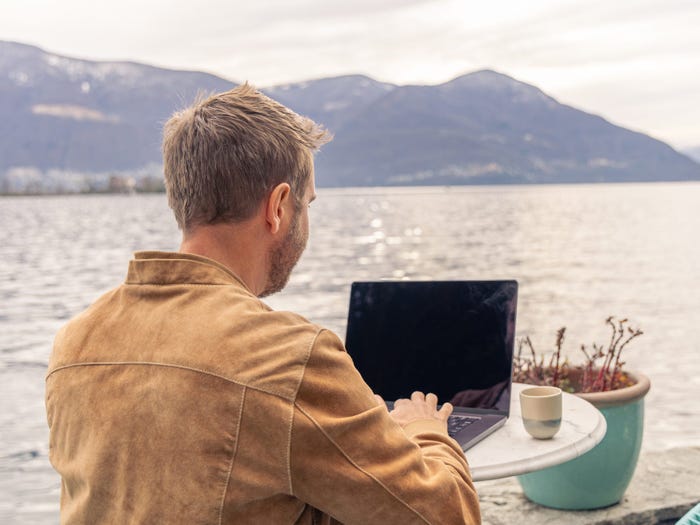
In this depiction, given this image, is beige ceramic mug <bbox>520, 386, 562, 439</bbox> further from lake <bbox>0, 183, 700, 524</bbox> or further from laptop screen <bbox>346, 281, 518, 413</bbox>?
lake <bbox>0, 183, 700, 524</bbox>

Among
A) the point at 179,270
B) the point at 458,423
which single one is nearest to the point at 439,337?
the point at 458,423

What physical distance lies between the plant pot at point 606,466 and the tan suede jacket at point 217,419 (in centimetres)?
253

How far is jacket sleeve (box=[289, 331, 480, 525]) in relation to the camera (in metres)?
1.26

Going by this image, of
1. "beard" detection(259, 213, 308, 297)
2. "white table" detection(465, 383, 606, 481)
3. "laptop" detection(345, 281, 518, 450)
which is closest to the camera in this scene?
"beard" detection(259, 213, 308, 297)

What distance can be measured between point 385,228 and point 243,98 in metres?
57.9

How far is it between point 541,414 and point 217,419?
3.75 feet

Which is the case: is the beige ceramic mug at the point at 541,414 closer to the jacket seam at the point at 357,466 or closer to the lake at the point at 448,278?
the jacket seam at the point at 357,466

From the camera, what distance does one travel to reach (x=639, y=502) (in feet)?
12.6

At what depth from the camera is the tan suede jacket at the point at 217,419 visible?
1249mm

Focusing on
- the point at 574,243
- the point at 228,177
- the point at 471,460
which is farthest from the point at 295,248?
the point at 574,243

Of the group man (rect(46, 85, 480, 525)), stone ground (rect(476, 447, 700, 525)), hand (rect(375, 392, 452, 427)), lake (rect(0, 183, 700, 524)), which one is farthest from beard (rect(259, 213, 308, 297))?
lake (rect(0, 183, 700, 524))

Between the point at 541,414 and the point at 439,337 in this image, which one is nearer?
the point at 541,414

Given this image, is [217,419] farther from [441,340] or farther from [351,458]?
[441,340]

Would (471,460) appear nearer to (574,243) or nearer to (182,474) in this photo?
(182,474)
